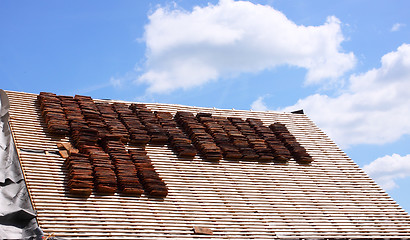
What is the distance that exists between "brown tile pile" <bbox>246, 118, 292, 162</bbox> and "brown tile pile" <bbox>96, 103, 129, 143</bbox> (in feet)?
18.5

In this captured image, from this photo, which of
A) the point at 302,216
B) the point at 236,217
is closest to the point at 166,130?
the point at 236,217

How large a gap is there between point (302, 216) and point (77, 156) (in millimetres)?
7168

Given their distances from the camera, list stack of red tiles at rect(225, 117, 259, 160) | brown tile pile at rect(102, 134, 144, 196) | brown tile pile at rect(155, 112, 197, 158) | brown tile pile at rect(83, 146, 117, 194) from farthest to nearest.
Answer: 1. stack of red tiles at rect(225, 117, 259, 160)
2. brown tile pile at rect(155, 112, 197, 158)
3. brown tile pile at rect(102, 134, 144, 196)
4. brown tile pile at rect(83, 146, 117, 194)

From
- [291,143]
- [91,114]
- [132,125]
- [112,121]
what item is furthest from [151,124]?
[291,143]

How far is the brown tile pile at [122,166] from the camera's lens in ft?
45.7

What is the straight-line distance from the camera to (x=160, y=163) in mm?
15875

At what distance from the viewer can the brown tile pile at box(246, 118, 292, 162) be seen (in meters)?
18.5

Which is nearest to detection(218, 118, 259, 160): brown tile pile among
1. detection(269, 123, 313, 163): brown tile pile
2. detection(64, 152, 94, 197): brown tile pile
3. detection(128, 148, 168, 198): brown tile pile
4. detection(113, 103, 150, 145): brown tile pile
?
detection(269, 123, 313, 163): brown tile pile

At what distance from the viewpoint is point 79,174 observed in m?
13.3

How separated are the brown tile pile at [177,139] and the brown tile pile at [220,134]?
1191 millimetres

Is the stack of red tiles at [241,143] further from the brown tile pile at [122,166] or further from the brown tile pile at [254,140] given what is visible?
the brown tile pile at [122,166]

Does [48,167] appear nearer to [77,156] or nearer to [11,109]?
[77,156]

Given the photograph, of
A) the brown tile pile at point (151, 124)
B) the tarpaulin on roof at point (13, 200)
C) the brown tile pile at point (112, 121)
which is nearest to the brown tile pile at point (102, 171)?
the brown tile pile at point (112, 121)

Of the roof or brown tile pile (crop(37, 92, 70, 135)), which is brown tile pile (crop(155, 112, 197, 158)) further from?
brown tile pile (crop(37, 92, 70, 135))
